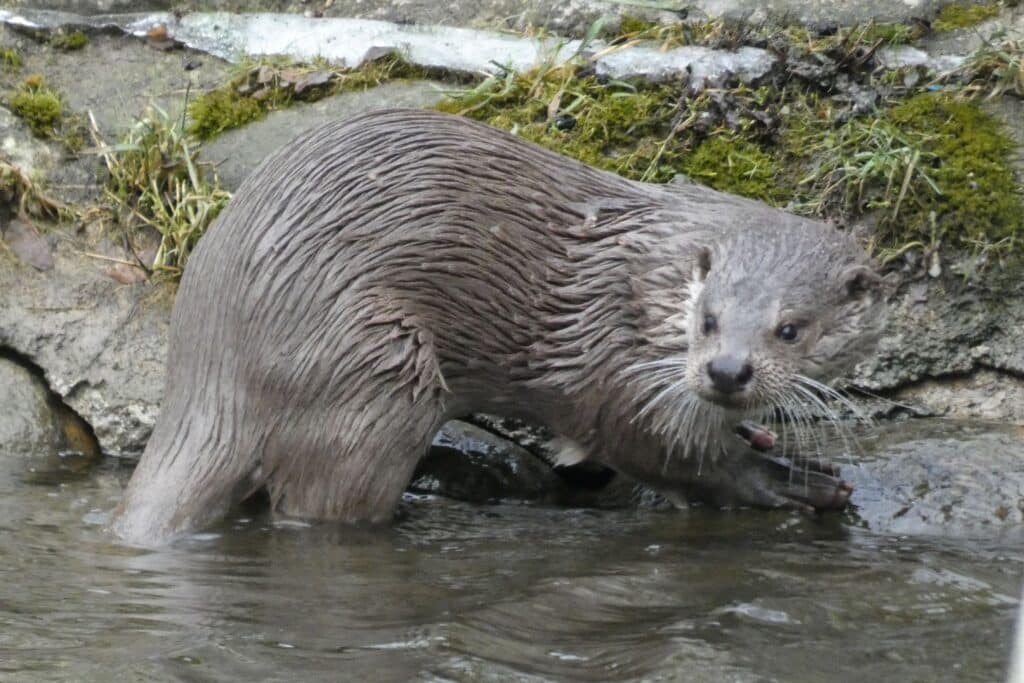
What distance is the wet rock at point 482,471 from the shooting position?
4.37 m

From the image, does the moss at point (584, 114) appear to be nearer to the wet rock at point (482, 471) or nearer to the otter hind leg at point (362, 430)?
the wet rock at point (482, 471)

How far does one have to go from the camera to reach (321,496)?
387 centimetres

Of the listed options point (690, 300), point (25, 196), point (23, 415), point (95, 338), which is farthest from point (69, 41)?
point (690, 300)

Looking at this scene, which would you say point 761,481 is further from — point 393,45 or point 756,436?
point 393,45

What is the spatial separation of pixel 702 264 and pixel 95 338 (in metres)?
2.00

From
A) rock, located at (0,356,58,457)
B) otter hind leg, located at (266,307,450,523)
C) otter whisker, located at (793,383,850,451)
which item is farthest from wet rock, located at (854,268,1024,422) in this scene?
rock, located at (0,356,58,457)

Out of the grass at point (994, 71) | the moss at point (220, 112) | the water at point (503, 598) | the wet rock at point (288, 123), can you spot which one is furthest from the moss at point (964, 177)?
the moss at point (220, 112)

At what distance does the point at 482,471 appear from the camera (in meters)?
4.39

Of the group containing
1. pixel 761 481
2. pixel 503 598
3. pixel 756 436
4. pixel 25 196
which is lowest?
pixel 503 598

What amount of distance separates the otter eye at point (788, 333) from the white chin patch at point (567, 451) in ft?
2.34

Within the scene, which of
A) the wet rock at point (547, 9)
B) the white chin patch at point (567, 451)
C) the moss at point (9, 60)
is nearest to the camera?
the white chin patch at point (567, 451)

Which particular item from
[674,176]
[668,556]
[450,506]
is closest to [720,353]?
[668,556]

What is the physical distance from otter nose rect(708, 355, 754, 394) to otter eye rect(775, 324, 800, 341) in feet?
0.53

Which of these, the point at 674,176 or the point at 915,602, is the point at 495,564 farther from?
the point at 674,176
